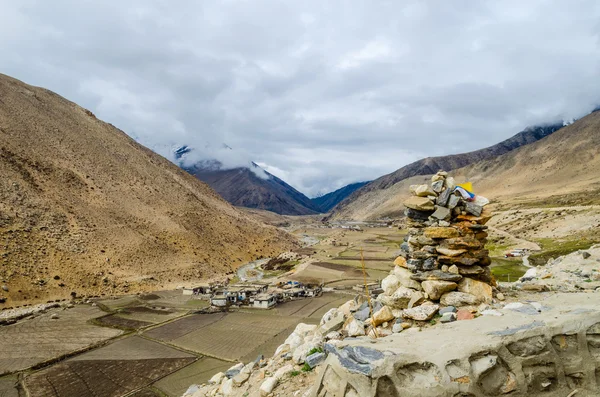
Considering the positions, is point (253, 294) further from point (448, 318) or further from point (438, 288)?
point (448, 318)

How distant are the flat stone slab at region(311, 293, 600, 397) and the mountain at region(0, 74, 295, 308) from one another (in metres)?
52.7

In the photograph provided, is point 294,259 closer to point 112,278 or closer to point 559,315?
point 112,278

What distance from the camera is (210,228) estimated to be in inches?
3536

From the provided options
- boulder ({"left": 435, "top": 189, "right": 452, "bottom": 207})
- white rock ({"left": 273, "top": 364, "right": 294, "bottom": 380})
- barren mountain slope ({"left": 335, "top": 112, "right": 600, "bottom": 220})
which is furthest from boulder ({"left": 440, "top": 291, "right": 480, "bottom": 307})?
barren mountain slope ({"left": 335, "top": 112, "right": 600, "bottom": 220})

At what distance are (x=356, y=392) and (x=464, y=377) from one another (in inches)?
76.8

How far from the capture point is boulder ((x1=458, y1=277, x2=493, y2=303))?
894 centimetres

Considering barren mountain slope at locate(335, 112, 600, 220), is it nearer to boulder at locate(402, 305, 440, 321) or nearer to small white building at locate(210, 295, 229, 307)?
small white building at locate(210, 295, 229, 307)

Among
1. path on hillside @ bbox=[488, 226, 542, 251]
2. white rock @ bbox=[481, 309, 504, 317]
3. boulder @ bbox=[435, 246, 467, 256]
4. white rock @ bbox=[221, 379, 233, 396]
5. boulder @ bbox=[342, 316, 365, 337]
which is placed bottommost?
path on hillside @ bbox=[488, 226, 542, 251]

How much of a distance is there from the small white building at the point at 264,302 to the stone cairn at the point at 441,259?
3712cm

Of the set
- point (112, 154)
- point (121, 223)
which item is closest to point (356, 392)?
point (121, 223)

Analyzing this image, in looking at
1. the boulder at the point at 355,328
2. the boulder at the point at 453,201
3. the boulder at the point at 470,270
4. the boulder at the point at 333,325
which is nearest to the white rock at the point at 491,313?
the boulder at the point at 470,270

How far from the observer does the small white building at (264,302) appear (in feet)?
147

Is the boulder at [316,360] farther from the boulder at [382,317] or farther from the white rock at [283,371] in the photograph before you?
the boulder at [382,317]

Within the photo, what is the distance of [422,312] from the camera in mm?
8523
